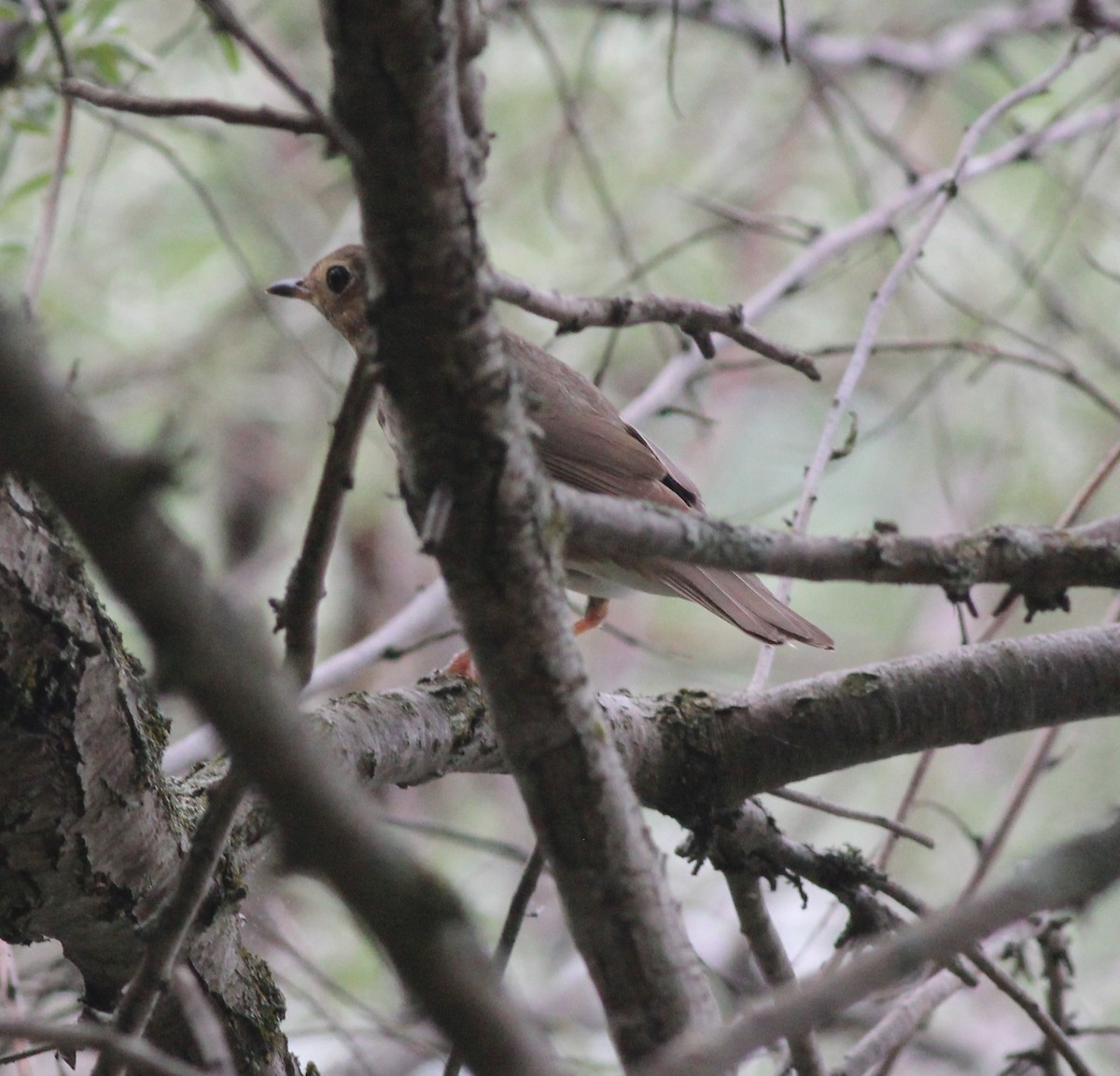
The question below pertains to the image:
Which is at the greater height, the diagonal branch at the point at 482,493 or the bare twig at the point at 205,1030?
the diagonal branch at the point at 482,493

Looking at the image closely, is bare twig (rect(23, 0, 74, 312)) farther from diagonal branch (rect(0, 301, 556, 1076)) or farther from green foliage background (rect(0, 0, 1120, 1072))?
green foliage background (rect(0, 0, 1120, 1072))

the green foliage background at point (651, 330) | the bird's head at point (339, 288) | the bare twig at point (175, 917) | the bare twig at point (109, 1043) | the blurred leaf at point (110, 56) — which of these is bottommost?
the bare twig at point (109, 1043)

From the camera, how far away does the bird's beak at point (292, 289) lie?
4703 millimetres

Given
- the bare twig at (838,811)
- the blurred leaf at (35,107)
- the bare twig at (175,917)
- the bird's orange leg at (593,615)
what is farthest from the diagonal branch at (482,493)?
the bird's orange leg at (593,615)

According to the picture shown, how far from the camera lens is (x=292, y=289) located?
15.5ft

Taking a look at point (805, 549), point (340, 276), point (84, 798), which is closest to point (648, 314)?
point (805, 549)

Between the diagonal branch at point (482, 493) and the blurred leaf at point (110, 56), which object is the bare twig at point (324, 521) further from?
the blurred leaf at point (110, 56)

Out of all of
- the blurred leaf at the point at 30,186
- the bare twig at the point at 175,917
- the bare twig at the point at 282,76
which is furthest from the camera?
the blurred leaf at the point at 30,186

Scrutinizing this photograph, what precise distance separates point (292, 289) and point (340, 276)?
8.5 inches

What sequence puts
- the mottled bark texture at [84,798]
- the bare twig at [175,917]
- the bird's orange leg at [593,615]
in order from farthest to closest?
the bird's orange leg at [593,615] → the mottled bark texture at [84,798] → the bare twig at [175,917]

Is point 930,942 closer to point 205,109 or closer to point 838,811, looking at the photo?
point 205,109

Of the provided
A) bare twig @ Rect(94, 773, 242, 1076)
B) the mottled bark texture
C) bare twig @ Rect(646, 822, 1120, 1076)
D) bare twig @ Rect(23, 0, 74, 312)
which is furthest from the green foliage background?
bare twig @ Rect(646, 822, 1120, 1076)

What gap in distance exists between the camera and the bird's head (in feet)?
15.2

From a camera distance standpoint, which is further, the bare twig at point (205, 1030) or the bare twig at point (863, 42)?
the bare twig at point (863, 42)
